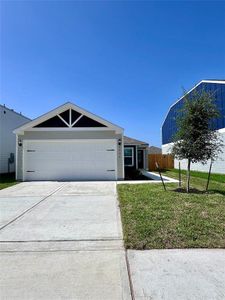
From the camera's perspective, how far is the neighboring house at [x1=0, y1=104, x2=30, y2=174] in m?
20.8

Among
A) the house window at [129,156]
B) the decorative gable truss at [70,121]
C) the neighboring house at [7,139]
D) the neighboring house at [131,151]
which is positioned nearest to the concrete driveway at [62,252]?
the decorative gable truss at [70,121]

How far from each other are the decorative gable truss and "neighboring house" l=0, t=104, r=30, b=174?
271 inches

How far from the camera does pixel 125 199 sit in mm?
8602

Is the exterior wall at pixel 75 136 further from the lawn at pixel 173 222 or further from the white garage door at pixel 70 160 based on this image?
the lawn at pixel 173 222

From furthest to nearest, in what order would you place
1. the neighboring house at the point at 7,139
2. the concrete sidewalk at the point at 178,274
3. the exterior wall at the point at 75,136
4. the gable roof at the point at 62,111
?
the neighboring house at the point at 7,139 → the exterior wall at the point at 75,136 → the gable roof at the point at 62,111 → the concrete sidewalk at the point at 178,274

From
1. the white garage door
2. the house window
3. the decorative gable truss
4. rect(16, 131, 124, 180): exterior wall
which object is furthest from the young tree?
the house window

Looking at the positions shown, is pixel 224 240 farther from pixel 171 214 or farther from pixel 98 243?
pixel 98 243

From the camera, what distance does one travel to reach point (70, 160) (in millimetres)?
15477

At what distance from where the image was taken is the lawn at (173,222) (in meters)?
4.69

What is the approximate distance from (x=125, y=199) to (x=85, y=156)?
7.31m

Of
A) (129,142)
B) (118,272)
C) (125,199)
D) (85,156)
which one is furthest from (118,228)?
(129,142)

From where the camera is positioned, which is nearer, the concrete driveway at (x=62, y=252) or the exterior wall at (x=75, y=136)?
the concrete driveway at (x=62, y=252)

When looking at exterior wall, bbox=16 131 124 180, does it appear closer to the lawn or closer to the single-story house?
the single-story house

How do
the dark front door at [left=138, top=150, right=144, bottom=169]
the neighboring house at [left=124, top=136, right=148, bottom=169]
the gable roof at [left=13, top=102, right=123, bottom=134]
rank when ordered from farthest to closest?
the dark front door at [left=138, top=150, right=144, bottom=169], the neighboring house at [left=124, top=136, right=148, bottom=169], the gable roof at [left=13, top=102, right=123, bottom=134]
